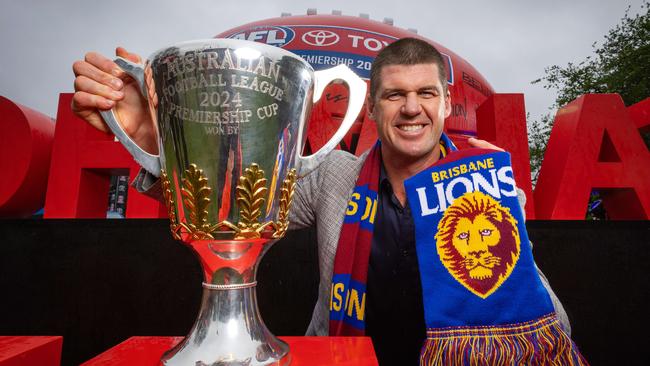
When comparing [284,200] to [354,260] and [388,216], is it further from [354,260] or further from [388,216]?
[388,216]

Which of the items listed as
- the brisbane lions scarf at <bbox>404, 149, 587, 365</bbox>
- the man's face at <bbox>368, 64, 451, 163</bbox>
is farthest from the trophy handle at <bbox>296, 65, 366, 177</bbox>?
the man's face at <bbox>368, 64, 451, 163</bbox>

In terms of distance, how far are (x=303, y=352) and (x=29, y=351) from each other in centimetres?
42

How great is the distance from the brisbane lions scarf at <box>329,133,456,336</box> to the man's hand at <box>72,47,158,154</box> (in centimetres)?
78

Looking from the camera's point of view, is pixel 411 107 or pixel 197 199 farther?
pixel 411 107

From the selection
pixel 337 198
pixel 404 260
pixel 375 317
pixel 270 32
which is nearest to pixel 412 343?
pixel 375 317

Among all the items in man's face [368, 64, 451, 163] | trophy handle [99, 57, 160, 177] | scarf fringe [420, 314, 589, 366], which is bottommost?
scarf fringe [420, 314, 589, 366]

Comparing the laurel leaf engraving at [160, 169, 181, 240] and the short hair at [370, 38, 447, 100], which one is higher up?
the short hair at [370, 38, 447, 100]

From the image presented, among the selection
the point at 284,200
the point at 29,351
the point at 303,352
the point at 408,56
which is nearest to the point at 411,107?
the point at 408,56

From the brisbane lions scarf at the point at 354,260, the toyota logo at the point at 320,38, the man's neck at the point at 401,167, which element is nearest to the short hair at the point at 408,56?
the man's neck at the point at 401,167

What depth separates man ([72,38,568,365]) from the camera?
1.33 m

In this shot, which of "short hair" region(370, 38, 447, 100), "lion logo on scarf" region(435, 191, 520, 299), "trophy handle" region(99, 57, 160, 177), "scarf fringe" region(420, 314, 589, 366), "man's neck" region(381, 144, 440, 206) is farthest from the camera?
"man's neck" region(381, 144, 440, 206)

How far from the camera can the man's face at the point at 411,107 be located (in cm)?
137

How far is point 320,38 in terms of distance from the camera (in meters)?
4.97

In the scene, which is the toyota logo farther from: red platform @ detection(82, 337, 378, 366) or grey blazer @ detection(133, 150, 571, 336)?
red platform @ detection(82, 337, 378, 366)
